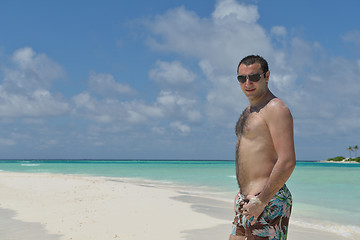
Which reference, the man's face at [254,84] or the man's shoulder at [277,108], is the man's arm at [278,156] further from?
the man's face at [254,84]

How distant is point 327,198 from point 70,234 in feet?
39.8

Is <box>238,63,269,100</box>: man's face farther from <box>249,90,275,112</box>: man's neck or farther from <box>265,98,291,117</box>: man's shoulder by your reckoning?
<box>265,98,291,117</box>: man's shoulder

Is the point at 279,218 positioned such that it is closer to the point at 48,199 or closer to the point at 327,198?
the point at 48,199

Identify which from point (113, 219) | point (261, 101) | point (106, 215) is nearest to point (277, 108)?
point (261, 101)

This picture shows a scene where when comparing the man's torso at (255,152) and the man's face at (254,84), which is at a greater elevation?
the man's face at (254,84)

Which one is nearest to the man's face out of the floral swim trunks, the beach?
the floral swim trunks

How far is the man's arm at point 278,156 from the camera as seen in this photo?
7.91 feet

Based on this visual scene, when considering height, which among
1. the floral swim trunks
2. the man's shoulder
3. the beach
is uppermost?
the man's shoulder

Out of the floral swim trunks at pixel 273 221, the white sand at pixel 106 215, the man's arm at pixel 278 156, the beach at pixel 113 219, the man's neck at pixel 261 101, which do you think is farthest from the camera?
the white sand at pixel 106 215

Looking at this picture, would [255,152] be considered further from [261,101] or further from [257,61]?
[257,61]

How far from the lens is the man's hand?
2459mm

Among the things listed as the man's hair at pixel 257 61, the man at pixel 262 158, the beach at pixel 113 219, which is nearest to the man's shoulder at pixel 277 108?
the man at pixel 262 158

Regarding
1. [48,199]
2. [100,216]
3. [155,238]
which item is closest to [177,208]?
[100,216]

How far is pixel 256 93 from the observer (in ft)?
8.92
